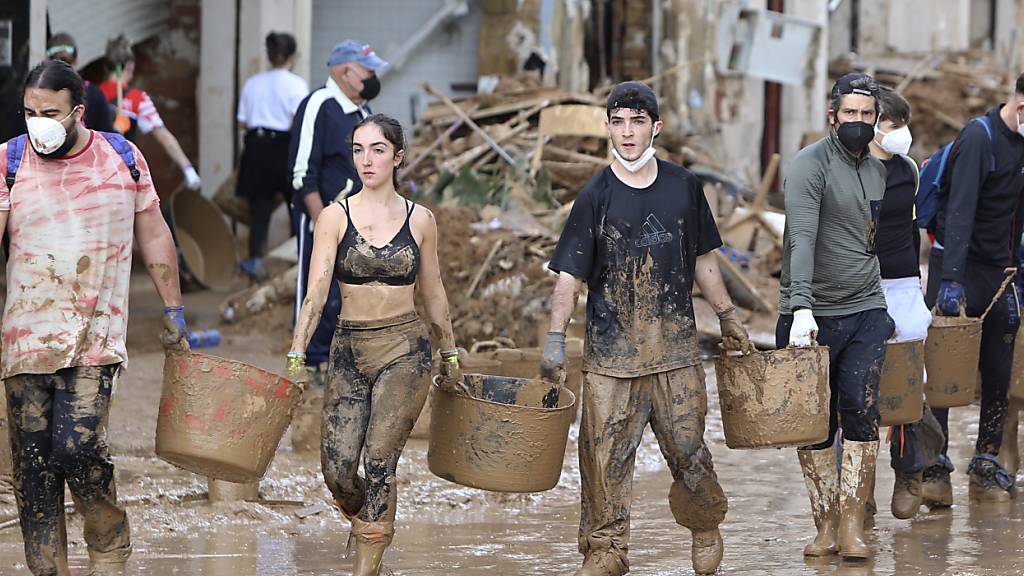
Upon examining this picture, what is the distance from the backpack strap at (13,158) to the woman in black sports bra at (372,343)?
1097mm

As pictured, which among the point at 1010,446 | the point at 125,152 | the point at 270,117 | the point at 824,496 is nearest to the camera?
the point at 125,152

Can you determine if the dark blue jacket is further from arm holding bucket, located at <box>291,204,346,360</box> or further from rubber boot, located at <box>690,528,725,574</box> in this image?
rubber boot, located at <box>690,528,725,574</box>

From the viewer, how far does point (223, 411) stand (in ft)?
18.8

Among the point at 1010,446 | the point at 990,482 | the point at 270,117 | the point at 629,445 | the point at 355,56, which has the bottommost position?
the point at 990,482

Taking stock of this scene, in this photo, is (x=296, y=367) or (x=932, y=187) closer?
(x=296, y=367)

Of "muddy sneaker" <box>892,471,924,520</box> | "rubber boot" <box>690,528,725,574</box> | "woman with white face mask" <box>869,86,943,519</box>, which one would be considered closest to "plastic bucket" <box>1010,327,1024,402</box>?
"muddy sneaker" <box>892,471,924,520</box>

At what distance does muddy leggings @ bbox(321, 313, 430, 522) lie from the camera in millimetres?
5961

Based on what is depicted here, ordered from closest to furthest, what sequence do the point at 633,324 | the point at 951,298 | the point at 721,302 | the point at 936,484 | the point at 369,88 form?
the point at 633,324 → the point at 721,302 → the point at 951,298 → the point at 936,484 → the point at 369,88

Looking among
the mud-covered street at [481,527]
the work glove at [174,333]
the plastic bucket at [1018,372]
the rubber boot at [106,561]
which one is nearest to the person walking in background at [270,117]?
the mud-covered street at [481,527]

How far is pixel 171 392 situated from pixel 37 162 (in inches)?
36.9

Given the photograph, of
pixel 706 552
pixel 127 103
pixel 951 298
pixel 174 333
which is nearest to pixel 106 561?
pixel 174 333

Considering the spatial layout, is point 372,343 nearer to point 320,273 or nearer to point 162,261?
point 320,273

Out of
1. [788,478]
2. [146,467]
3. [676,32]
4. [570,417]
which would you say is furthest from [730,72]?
[570,417]

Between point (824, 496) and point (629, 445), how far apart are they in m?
1.03
